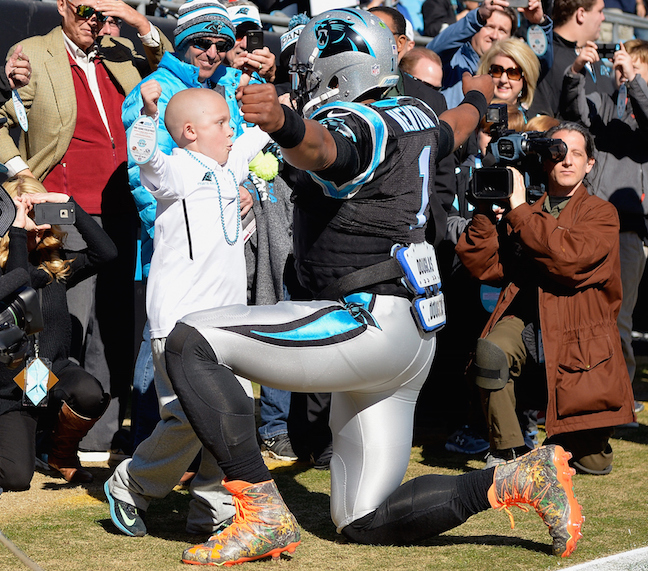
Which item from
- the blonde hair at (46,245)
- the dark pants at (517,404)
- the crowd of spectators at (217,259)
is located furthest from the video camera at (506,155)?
the blonde hair at (46,245)

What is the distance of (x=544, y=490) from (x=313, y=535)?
102 centimetres

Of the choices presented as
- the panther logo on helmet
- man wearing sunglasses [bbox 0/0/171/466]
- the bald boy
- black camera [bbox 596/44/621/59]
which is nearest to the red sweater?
man wearing sunglasses [bbox 0/0/171/466]

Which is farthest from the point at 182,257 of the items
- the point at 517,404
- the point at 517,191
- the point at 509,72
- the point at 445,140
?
the point at 509,72

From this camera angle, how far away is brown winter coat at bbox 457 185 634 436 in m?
4.65

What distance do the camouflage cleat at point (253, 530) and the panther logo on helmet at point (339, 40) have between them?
1.59m

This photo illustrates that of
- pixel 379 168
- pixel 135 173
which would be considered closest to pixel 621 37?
pixel 135 173

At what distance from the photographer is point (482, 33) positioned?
22.7ft

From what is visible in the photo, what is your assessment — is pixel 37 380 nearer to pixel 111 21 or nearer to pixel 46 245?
pixel 46 245

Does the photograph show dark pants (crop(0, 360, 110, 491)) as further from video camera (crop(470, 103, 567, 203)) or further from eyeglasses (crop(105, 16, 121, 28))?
video camera (crop(470, 103, 567, 203))

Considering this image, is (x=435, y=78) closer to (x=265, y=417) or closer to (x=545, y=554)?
(x=265, y=417)

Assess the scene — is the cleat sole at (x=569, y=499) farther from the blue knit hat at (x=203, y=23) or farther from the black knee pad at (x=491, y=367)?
the blue knit hat at (x=203, y=23)

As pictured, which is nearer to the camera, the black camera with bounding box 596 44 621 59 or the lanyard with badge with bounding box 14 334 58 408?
the lanyard with badge with bounding box 14 334 58 408

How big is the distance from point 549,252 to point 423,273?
1436 mm

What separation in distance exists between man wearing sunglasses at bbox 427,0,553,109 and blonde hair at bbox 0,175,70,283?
328 cm
